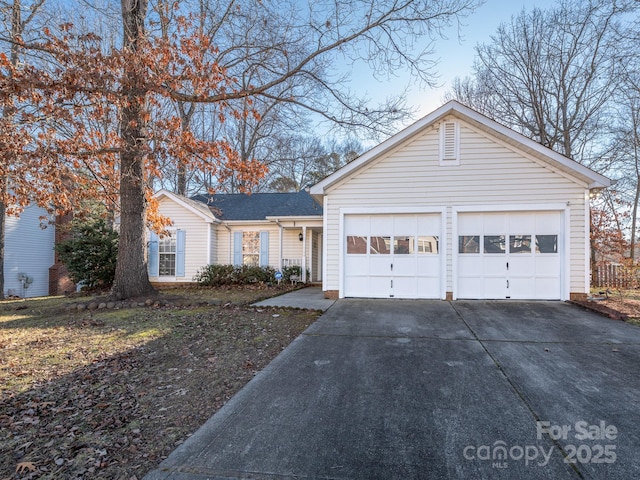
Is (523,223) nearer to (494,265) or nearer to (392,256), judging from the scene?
(494,265)

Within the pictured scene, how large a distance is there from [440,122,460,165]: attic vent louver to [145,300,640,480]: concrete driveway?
523 centimetres

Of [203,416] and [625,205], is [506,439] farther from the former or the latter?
[625,205]

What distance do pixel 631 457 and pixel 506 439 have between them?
83cm

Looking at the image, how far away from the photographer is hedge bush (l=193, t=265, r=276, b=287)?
562 inches

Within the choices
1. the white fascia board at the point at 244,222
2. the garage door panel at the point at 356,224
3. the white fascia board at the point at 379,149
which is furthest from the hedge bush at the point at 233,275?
the white fascia board at the point at 379,149

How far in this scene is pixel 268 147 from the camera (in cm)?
2548

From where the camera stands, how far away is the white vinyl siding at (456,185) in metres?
8.77

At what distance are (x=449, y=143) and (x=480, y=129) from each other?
35.2 inches

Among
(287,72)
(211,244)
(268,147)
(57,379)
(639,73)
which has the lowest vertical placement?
(57,379)

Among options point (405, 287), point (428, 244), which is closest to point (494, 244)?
point (428, 244)

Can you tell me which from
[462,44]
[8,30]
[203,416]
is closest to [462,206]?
[462,44]

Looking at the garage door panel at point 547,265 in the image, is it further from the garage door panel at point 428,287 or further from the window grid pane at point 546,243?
the garage door panel at point 428,287

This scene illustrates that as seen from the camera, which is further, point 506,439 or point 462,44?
point 462,44

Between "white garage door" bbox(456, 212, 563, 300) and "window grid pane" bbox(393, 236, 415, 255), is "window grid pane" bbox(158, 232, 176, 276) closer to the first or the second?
"window grid pane" bbox(393, 236, 415, 255)
